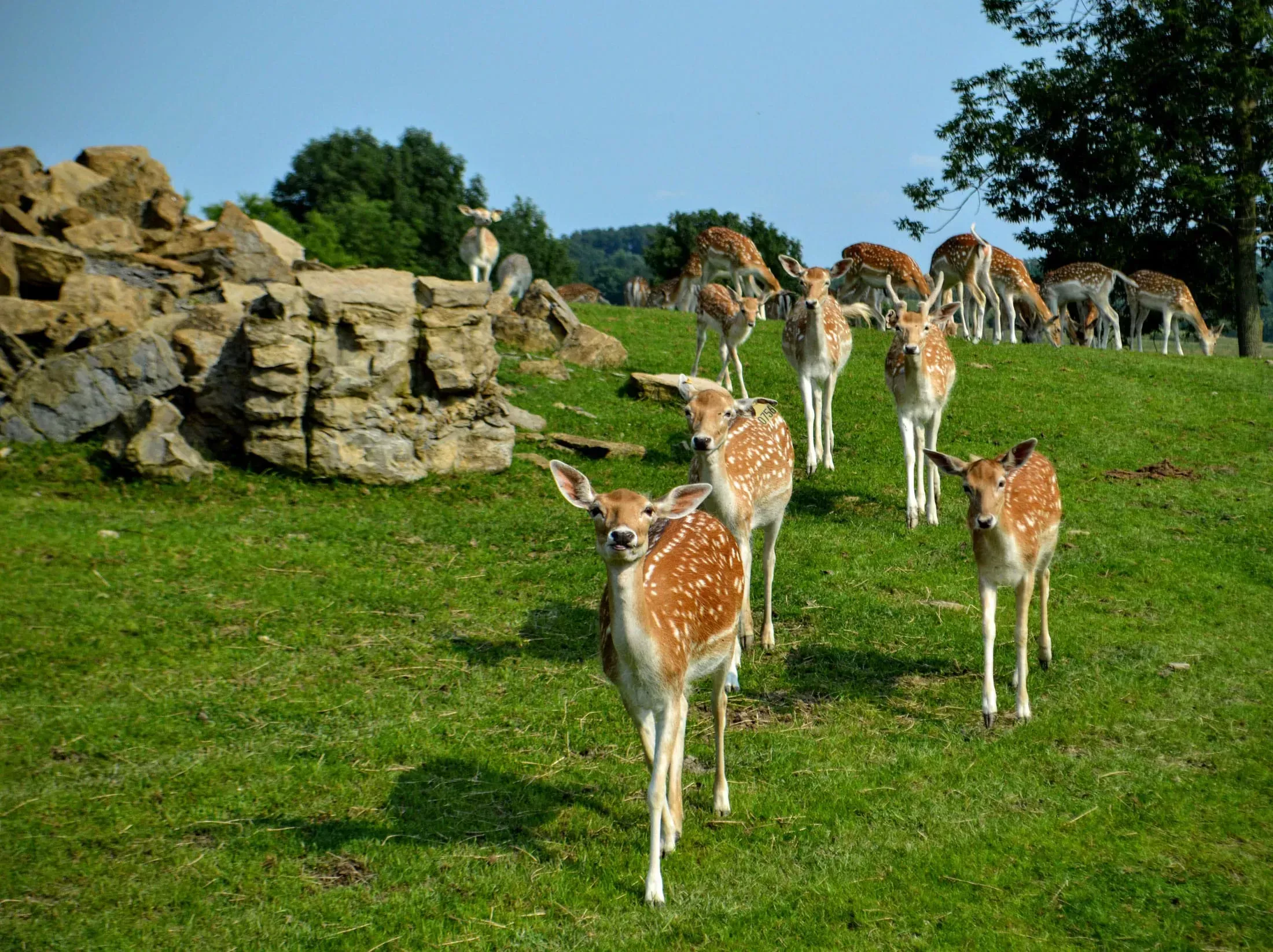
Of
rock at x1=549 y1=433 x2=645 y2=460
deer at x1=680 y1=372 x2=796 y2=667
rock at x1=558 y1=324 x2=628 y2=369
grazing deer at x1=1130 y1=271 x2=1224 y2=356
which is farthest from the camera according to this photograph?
grazing deer at x1=1130 y1=271 x2=1224 y2=356

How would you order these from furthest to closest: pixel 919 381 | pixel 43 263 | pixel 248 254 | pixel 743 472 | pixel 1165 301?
pixel 1165 301
pixel 248 254
pixel 43 263
pixel 919 381
pixel 743 472

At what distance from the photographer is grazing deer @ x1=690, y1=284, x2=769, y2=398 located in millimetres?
15758

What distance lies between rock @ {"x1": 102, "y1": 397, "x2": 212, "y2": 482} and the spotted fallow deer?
685 centimetres

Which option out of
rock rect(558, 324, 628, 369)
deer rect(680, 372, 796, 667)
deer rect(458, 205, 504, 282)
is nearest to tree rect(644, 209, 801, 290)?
deer rect(458, 205, 504, 282)

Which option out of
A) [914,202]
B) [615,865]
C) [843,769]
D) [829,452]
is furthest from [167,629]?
[914,202]

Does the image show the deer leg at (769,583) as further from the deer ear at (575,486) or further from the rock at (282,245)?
the rock at (282,245)

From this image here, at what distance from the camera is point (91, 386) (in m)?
11.6

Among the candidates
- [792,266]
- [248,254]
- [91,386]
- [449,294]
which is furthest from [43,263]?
[792,266]

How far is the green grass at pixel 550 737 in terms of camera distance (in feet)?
16.9

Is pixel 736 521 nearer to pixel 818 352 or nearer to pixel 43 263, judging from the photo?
pixel 818 352

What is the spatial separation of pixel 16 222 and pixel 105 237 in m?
0.99

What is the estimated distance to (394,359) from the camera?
12219 mm

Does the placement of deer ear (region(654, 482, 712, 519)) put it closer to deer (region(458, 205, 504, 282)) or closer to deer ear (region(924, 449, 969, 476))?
deer ear (region(924, 449, 969, 476))

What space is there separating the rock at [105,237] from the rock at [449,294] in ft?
13.7
